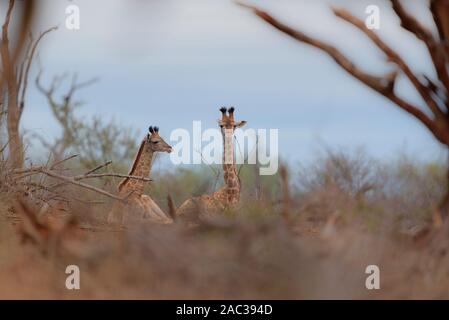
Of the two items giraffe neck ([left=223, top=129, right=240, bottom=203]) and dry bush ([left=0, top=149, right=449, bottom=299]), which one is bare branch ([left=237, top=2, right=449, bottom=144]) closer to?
dry bush ([left=0, top=149, right=449, bottom=299])

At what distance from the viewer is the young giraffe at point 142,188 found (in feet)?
35.8

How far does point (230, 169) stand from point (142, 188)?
1199mm

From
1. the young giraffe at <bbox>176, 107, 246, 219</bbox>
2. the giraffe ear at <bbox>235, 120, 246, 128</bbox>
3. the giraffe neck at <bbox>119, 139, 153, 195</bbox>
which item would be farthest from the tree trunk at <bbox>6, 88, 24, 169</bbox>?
the giraffe ear at <bbox>235, 120, 246, 128</bbox>

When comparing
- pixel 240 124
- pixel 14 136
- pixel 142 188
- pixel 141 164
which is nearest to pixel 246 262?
pixel 142 188

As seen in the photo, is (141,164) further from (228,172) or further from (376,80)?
(376,80)

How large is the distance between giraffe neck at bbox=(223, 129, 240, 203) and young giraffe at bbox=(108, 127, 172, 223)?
0.77 m

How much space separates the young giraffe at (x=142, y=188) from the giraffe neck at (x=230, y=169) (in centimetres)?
77

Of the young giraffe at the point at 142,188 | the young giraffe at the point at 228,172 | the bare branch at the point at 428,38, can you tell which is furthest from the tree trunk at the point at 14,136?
the bare branch at the point at 428,38

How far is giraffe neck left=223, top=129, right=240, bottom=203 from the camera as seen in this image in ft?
40.0

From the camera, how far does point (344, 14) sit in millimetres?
8281
